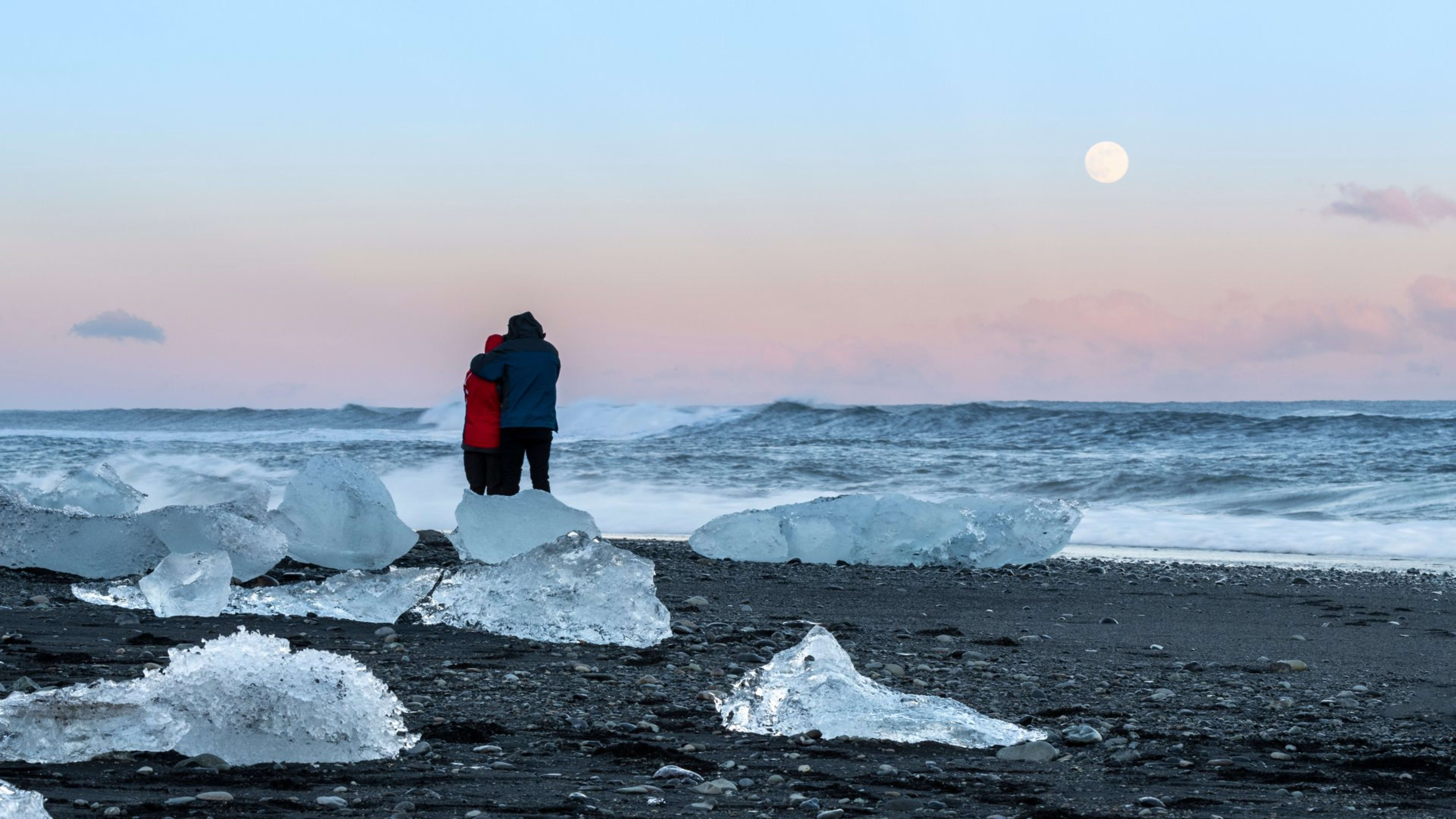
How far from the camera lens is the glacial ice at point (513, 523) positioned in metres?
5.78

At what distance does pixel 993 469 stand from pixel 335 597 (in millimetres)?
10646

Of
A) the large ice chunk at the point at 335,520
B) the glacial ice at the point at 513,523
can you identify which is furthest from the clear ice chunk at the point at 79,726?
the large ice chunk at the point at 335,520

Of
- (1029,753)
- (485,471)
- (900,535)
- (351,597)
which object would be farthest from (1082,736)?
(485,471)

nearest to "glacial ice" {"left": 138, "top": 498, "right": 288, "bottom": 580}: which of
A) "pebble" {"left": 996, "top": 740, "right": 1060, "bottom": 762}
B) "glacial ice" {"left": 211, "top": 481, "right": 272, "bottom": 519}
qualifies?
"glacial ice" {"left": 211, "top": 481, "right": 272, "bottom": 519}

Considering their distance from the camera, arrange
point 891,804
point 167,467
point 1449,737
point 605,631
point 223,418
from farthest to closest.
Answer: point 223,418, point 167,467, point 605,631, point 1449,737, point 891,804

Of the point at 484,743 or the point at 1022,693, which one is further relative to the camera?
the point at 1022,693

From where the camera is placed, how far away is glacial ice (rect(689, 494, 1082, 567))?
7.70 metres

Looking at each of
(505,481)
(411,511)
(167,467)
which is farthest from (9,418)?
(505,481)

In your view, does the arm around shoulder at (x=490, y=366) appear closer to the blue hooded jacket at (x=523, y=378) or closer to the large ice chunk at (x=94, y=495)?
the blue hooded jacket at (x=523, y=378)

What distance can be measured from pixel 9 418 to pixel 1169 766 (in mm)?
59429

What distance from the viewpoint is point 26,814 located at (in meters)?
2.09

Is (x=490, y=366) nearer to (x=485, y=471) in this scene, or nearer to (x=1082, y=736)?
(x=485, y=471)

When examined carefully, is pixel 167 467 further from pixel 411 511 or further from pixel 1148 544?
pixel 1148 544

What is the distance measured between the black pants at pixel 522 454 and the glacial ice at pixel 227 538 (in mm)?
1842
